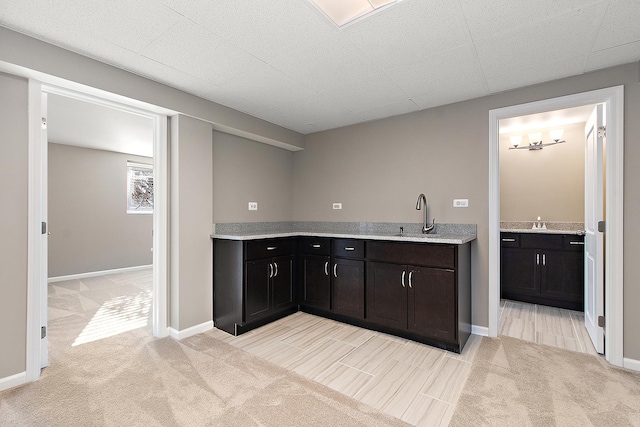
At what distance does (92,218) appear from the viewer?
575 centimetres

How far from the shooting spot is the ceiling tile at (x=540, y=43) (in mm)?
1857

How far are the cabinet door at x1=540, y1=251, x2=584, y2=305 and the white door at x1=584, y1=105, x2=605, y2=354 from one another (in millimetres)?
818

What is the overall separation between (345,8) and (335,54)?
478 millimetres

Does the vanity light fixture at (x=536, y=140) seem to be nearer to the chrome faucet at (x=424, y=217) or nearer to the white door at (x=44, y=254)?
the chrome faucet at (x=424, y=217)

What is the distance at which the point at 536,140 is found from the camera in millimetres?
4293

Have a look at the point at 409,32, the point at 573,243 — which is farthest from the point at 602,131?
the point at 409,32

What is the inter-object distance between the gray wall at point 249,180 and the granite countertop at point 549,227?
3.18 metres

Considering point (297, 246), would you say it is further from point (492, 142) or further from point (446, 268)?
point (492, 142)

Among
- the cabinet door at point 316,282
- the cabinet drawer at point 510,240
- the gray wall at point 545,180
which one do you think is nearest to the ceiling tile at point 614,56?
the gray wall at point 545,180

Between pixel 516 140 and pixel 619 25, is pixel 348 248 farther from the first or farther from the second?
pixel 516 140

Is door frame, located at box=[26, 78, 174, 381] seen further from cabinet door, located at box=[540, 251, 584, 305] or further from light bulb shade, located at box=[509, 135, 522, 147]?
cabinet door, located at box=[540, 251, 584, 305]

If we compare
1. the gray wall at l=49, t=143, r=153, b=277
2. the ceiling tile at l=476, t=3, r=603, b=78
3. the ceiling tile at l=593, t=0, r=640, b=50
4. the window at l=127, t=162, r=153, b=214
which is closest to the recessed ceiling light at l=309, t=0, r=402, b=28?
the ceiling tile at l=476, t=3, r=603, b=78

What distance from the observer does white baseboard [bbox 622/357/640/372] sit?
7.59ft

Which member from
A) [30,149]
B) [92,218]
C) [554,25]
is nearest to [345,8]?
[554,25]
